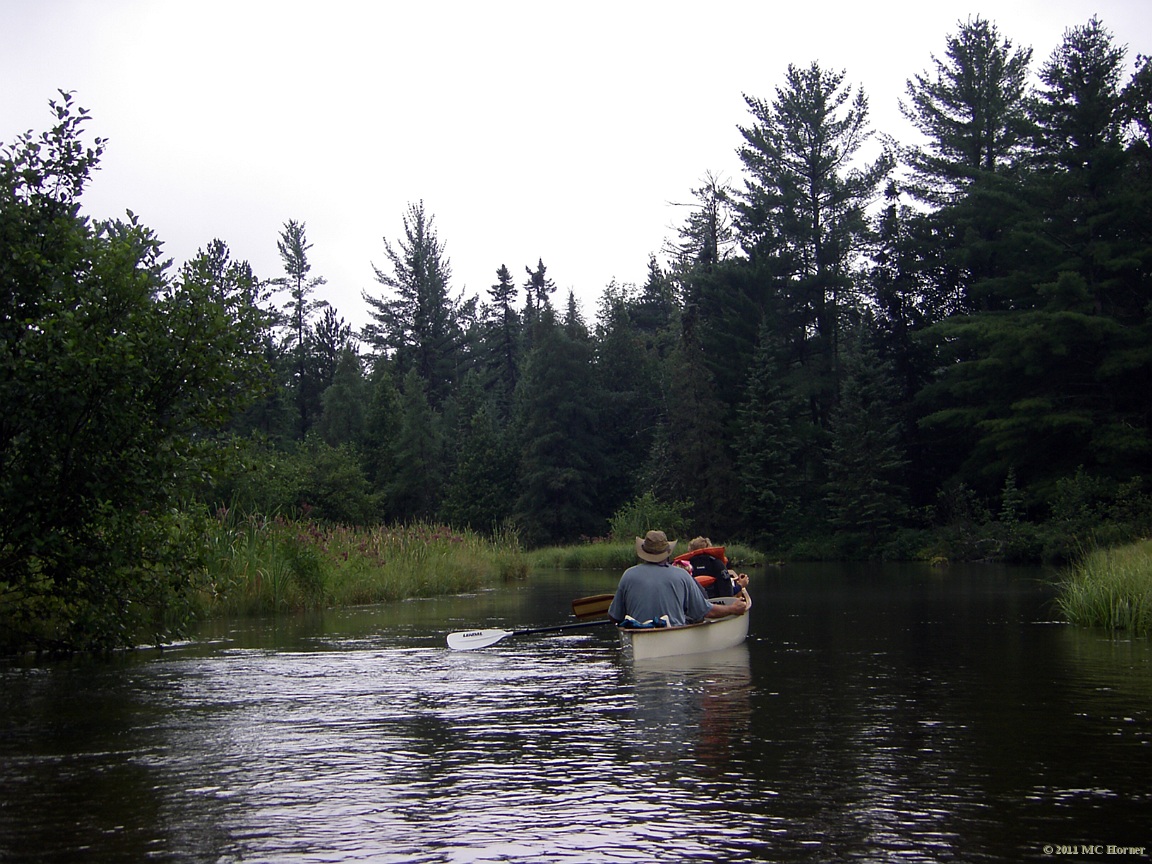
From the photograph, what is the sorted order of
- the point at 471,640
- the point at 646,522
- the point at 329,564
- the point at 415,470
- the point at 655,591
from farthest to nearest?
the point at 415,470
the point at 646,522
the point at 329,564
the point at 471,640
the point at 655,591

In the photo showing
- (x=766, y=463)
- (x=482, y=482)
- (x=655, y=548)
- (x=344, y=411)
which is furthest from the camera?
(x=344, y=411)

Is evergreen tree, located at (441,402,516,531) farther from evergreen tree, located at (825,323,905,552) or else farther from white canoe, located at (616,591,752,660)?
white canoe, located at (616,591,752,660)

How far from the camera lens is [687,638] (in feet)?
44.4

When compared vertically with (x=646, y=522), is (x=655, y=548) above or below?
below

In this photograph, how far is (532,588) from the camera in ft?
95.1

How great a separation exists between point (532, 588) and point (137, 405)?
18.9 meters

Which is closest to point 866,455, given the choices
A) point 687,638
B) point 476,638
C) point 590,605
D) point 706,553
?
point 590,605

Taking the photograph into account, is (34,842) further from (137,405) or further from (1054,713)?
(1054,713)

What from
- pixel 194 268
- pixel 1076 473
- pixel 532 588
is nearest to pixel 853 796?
pixel 194 268

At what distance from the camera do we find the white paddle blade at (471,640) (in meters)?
14.5

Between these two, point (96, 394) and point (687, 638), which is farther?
point (687, 638)

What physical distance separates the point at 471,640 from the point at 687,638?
113 inches

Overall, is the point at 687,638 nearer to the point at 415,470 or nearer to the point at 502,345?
the point at 415,470

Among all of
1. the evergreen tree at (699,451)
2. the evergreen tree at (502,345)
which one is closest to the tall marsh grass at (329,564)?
the evergreen tree at (699,451)
